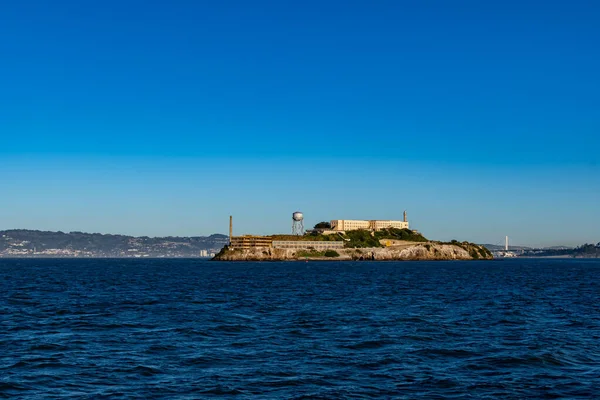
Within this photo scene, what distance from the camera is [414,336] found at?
39375 millimetres

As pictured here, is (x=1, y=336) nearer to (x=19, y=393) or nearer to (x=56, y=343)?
(x=56, y=343)

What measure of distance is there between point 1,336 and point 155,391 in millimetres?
19191

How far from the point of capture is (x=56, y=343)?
3641 cm

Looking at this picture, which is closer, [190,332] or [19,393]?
[19,393]

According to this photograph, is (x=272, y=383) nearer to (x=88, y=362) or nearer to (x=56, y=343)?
(x=88, y=362)

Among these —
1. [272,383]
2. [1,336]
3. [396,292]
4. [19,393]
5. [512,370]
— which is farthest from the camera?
[396,292]

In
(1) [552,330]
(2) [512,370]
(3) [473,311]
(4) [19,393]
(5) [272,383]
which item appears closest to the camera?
(4) [19,393]

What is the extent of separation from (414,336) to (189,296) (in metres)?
37.9

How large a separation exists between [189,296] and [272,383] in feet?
152

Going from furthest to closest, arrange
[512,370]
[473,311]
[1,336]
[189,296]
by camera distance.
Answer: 1. [189,296]
2. [473,311]
3. [1,336]
4. [512,370]

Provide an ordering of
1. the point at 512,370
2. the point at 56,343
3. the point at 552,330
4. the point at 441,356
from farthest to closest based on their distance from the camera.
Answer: the point at 552,330
the point at 56,343
the point at 441,356
the point at 512,370

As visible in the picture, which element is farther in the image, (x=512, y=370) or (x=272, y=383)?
(x=512, y=370)

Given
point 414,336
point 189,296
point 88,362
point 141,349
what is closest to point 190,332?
point 141,349

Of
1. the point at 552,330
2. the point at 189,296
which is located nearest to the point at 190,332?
the point at 552,330
